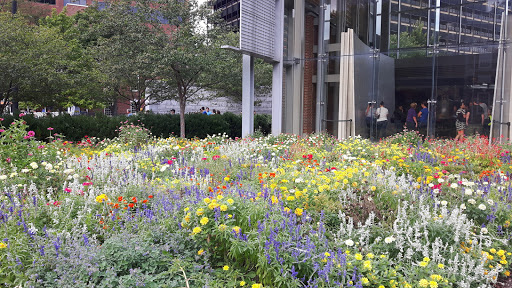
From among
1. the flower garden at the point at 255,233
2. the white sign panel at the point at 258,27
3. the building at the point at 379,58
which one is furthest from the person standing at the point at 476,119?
the flower garden at the point at 255,233

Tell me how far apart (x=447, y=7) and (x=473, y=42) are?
1.27 metres

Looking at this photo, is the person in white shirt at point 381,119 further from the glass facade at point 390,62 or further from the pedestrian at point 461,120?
the pedestrian at point 461,120

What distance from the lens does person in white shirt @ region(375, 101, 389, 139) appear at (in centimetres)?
1207

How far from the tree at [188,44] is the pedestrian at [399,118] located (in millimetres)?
7522

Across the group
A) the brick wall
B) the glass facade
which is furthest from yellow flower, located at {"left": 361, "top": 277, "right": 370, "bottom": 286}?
the brick wall

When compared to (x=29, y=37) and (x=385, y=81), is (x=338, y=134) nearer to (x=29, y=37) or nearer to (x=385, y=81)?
(x=385, y=81)

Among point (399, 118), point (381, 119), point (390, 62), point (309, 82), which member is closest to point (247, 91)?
point (309, 82)

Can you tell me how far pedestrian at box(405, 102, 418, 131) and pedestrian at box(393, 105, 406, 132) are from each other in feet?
0.45

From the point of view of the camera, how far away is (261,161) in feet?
21.7

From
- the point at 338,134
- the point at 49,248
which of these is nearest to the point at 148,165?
the point at 49,248

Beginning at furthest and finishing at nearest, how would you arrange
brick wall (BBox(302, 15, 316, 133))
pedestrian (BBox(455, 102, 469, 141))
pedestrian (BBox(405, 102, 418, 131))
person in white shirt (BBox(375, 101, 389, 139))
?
brick wall (BBox(302, 15, 316, 133))
person in white shirt (BBox(375, 101, 389, 139))
pedestrian (BBox(405, 102, 418, 131))
pedestrian (BBox(455, 102, 469, 141))

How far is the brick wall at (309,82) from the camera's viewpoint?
1307 centimetres

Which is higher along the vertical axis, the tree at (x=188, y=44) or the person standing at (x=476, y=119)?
the tree at (x=188, y=44)

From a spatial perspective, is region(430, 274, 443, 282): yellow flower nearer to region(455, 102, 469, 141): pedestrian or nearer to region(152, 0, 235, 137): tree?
region(455, 102, 469, 141): pedestrian
